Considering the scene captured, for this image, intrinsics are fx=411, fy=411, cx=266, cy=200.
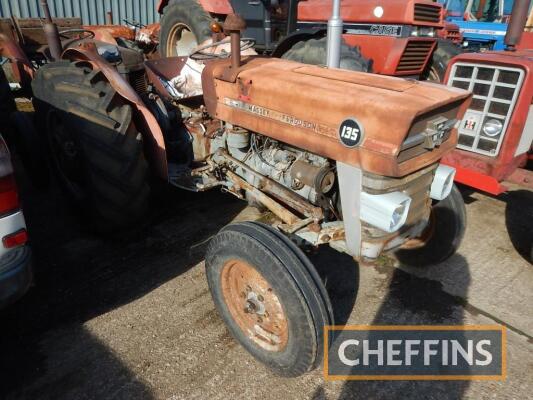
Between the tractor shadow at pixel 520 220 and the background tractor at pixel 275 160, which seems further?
the tractor shadow at pixel 520 220

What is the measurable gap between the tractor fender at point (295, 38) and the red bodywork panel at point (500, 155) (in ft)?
5.99

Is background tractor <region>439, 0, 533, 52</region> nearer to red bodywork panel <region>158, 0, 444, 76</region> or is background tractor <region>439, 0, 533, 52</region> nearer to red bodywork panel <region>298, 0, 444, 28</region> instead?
red bodywork panel <region>158, 0, 444, 76</region>

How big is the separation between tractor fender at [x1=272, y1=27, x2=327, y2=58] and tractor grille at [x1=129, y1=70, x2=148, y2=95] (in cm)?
174

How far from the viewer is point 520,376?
2.26m

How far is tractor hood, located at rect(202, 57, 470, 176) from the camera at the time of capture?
5.97ft

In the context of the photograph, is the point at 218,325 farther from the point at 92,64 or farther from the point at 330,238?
the point at 92,64

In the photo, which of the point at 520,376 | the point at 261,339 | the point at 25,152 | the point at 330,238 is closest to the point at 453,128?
the point at 330,238

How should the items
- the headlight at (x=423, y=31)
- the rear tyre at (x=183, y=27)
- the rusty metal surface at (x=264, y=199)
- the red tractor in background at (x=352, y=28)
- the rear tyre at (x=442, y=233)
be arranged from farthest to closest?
1. the rear tyre at (x=183, y=27)
2. the headlight at (x=423, y=31)
3. the red tractor in background at (x=352, y=28)
4. the rear tyre at (x=442, y=233)
5. the rusty metal surface at (x=264, y=199)

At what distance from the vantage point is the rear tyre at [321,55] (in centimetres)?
399

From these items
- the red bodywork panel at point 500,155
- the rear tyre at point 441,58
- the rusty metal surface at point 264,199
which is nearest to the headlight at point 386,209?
the rusty metal surface at point 264,199

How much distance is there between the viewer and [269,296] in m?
2.10

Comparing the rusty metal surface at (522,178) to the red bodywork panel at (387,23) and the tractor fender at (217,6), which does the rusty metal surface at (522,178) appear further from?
the tractor fender at (217,6)

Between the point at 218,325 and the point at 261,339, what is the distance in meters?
0.38

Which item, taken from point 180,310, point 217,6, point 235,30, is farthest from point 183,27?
point 180,310
